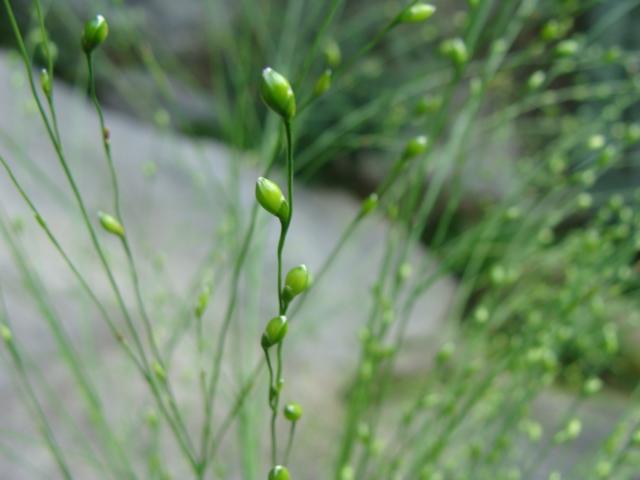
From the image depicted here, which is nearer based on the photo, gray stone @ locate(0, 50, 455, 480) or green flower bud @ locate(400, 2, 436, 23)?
green flower bud @ locate(400, 2, 436, 23)

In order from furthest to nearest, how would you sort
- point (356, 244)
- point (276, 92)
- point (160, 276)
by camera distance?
point (356, 244), point (160, 276), point (276, 92)

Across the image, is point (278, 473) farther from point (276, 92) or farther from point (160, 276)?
point (160, 276)

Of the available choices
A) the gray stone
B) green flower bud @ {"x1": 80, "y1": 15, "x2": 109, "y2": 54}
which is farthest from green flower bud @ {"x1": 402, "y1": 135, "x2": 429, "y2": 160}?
the gray stone

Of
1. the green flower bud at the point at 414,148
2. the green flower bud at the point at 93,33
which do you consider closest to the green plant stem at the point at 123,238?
the green flower bud at the point at 93,33

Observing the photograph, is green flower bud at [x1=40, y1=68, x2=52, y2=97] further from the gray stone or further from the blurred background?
the gray stone

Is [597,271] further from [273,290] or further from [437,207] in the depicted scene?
[437,207]

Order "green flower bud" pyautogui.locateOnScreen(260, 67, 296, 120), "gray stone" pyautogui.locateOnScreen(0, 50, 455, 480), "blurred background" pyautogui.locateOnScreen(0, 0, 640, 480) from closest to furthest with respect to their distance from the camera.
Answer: "green flower bud" pyautogui.locateOnScreen(260, 67, 296, 120), "blurred background" pyautogui.locateOnScreen(0, 0, 640, 480), "gray stone" pyautogui.locateOnScreen(0, 50, 455, 480)

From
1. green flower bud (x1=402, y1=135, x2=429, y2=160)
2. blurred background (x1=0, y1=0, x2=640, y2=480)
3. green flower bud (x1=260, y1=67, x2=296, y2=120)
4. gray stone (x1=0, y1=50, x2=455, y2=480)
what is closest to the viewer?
green flower bud (x1=260, y1=67, x2=296, y2=120)

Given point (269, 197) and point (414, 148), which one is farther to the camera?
point (414, 148)

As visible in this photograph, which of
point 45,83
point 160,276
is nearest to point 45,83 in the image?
point 45,83
